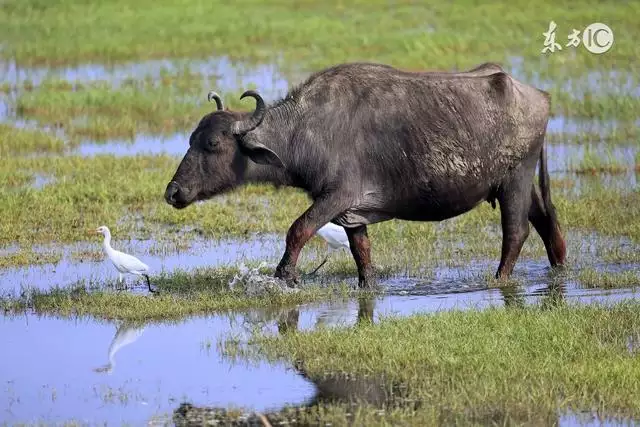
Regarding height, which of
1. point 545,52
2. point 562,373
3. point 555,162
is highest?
point 545,52

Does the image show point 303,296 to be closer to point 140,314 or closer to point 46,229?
point 140,314

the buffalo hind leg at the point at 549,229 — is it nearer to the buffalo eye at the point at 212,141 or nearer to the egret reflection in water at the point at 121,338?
the buffalo eye at the point at 212,141

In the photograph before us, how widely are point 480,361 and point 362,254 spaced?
2.62 meters

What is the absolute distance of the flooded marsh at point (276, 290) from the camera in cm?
698

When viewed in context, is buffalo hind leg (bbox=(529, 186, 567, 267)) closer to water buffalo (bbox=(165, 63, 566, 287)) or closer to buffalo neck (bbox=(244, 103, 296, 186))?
water buffalo (bbox=(165, 63, 566, 287))

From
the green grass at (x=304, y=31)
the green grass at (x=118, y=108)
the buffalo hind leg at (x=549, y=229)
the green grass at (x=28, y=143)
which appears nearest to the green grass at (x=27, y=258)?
the buffalo hind leg at (x=549, y=229)

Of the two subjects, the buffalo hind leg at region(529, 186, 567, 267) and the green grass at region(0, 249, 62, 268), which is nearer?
the buffalo hind leg at region(529, 186, 567, 267)

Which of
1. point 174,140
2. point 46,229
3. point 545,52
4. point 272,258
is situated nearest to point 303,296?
point 272,258

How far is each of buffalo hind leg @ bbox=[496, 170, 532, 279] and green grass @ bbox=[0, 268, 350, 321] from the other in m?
1.34

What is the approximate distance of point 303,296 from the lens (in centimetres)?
944

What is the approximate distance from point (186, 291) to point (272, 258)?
1.48 metres

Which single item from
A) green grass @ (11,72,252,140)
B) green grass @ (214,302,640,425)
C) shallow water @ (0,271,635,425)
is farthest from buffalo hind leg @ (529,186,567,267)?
green grass @ (11,72,252,140)

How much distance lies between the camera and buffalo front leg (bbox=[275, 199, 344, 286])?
377 inches

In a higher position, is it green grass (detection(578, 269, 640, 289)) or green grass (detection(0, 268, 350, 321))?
green grass (detection(578, 269, 640, 289))
